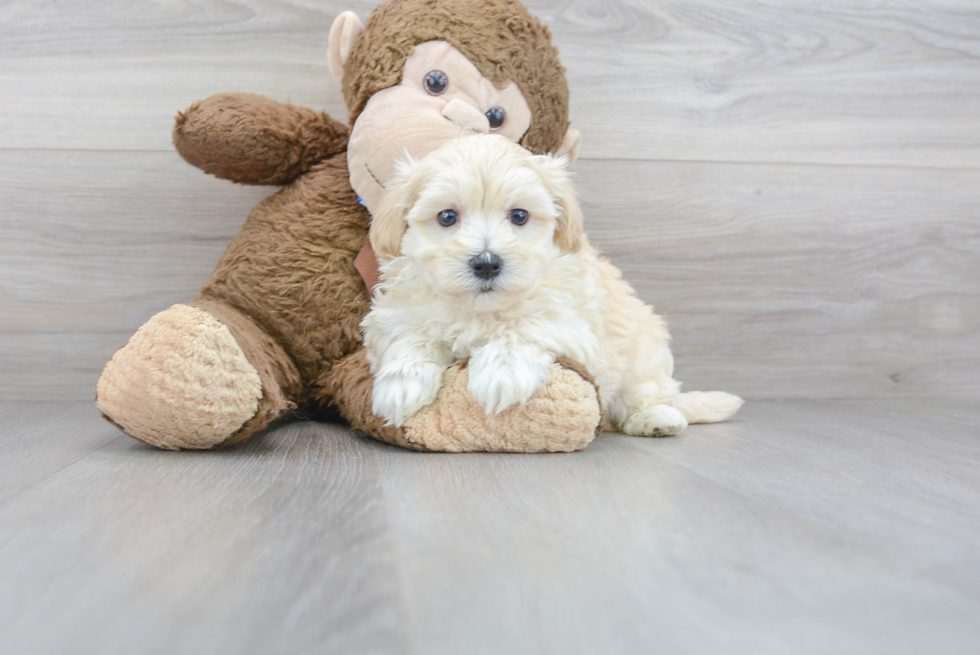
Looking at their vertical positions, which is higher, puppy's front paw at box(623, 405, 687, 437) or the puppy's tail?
puppy's front paw at box(623, 405, 687, 437)

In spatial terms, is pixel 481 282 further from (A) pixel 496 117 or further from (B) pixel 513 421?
(A) pixel 496 117

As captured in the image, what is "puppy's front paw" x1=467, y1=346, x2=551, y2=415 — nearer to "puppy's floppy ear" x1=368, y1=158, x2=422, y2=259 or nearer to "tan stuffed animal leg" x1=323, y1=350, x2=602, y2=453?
"tan stuffed animal leg" x1=323, y1=350, x2=602, y2=453

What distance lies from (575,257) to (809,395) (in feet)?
2.70

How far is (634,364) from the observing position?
1117mm

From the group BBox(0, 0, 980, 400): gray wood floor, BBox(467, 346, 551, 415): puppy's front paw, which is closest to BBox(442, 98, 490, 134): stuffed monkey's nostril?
Answer: BBox(467, 346, 551, 415): puppy's front paw

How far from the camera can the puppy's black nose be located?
88 cm

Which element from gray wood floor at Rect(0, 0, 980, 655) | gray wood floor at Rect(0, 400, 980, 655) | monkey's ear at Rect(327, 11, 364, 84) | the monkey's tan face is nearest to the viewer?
gray wood floor at Rect(0, 400, 980, 655)

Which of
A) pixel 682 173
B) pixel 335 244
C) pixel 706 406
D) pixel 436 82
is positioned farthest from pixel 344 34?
pixel 706 406

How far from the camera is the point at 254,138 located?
1.11 meters

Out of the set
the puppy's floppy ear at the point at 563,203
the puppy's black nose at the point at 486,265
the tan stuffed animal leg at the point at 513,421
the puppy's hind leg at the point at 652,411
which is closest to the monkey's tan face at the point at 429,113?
the puppy's floppy ear at the point at 563,203

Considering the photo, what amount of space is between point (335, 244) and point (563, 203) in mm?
382

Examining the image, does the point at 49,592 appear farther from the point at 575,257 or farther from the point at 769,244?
the point at 769,244

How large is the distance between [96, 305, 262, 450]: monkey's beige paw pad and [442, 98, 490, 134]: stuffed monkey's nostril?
1.38 ft

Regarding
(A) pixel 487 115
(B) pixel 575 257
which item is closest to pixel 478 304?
(B) pixel 575 257
